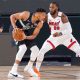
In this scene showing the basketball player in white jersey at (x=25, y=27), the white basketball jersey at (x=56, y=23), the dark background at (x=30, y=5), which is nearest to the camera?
the basketball player in white jersey at (x=25, y=27)

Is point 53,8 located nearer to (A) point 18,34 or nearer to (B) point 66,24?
(B) point 66,24

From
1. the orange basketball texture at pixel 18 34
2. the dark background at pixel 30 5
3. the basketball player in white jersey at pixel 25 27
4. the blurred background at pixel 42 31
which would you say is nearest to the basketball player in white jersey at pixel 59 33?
the basketball player in white jersey at pixel 25 27

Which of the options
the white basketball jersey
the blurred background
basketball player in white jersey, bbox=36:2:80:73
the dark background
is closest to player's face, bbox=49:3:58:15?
basketball player in white jersey, bbox=36:2:80:73

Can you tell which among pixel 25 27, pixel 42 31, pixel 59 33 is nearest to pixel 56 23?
pixel 59 33

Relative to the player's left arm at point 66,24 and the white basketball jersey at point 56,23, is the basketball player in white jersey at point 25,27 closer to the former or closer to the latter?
the white basketball jersey at point 56,23

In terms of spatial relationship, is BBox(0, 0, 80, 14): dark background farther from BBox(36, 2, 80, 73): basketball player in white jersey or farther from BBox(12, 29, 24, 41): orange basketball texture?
BBox(12, 29, 24, 41): orange basketball texture

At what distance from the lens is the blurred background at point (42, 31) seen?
14.1 m

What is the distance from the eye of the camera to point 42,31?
15422mm

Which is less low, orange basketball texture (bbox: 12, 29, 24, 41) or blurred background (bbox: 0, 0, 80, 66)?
orange basketball texture (bbox: 12, 29, 24, 41)

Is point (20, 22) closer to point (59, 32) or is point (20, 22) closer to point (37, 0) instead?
point (59, 32)

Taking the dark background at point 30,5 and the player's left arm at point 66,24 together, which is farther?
the dark background at point 30,5

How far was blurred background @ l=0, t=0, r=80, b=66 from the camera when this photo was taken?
14149 millimetres

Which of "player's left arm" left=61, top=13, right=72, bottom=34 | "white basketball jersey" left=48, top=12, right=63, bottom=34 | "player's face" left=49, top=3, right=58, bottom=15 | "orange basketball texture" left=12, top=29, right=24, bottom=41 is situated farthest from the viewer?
"white basketball jersey" left=48, top=12, right=63, bottom=34

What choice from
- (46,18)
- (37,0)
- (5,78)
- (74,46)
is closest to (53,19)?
(46,18)
